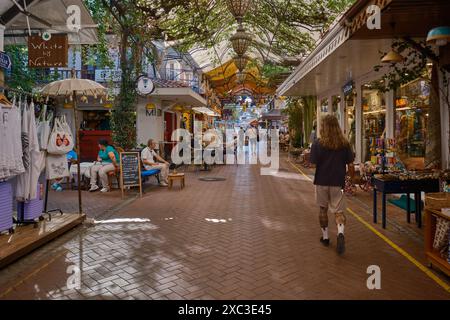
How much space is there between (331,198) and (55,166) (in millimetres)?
3976

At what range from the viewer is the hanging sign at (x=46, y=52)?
5.99 meters

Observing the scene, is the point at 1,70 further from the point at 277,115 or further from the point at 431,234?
the point at 277,115

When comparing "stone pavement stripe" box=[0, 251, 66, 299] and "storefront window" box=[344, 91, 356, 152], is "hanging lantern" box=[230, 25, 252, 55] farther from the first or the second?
"storefront window" box=[344, 91, 356, 152]

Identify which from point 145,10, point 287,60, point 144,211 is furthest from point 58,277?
point 287,60

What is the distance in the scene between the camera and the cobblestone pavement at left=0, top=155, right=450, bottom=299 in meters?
3.57

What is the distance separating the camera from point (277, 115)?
24.4m

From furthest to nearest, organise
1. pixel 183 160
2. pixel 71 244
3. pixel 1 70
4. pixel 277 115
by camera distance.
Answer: pixel 277 115 < pixel 183 160 < pixel 1 70 < pixel 71 244

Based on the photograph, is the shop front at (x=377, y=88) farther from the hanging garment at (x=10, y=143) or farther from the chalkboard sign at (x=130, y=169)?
the chalkboard sign at (x=130, y=169)

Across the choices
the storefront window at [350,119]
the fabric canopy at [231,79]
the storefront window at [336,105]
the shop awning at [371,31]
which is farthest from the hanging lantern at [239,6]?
the fabric canopy at [231,79]

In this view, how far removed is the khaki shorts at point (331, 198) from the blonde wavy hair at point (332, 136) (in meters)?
0.53

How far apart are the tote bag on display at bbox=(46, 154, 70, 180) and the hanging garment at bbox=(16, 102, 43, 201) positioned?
42 cm

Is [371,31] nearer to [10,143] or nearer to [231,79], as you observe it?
[10,143]

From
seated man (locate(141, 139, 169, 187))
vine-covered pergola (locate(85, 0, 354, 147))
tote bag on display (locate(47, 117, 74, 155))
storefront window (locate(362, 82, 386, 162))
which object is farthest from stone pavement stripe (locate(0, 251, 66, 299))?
storefront window (locate(362, 82, 386, 162))
